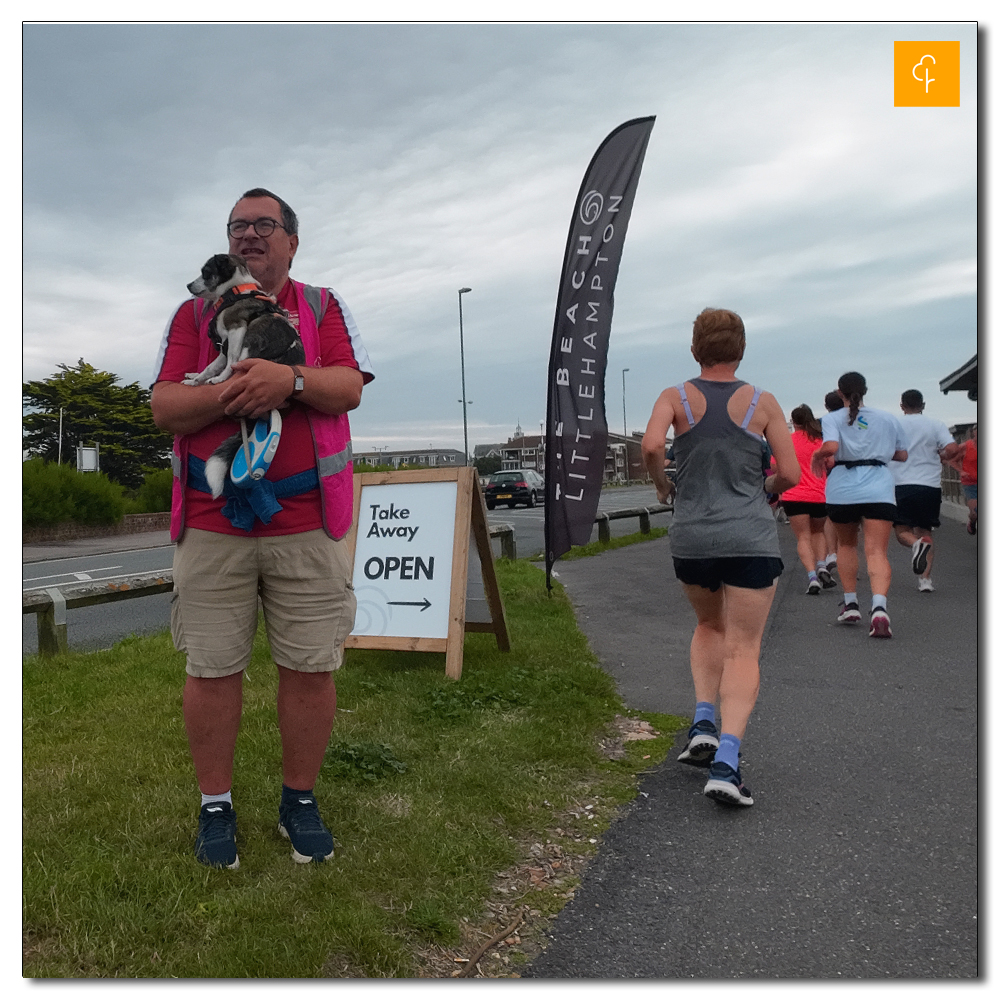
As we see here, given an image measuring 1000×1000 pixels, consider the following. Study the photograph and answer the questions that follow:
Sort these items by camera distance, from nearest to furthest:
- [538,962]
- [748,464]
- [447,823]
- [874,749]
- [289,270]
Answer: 1. [538,962]
2. [289,270]
3. [447,823]
4. [748,464]
5. [874,749]

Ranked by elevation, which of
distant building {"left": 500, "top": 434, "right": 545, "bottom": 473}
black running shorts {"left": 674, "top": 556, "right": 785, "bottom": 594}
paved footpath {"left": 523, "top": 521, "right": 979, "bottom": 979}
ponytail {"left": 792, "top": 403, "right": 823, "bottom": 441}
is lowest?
paved footpath {"left": 523, "top": 521, "right": 979, "bottom": 979}

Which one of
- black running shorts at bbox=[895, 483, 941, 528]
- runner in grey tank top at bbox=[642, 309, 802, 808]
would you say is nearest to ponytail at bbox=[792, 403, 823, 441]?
black running shorts at bbox=[895, 483, 941, 528]

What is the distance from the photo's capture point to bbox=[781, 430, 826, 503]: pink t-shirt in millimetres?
8109

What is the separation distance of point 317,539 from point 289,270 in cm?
81

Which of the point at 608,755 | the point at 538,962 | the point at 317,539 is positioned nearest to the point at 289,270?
the point at 317,539

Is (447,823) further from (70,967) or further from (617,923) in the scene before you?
(70,967)

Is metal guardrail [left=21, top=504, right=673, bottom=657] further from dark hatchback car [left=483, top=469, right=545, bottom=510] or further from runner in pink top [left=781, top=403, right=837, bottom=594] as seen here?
dark hatchback car [left=483, top=469, right=545, bottom=510]

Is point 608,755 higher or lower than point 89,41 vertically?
lower

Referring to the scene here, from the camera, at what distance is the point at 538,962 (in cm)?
231

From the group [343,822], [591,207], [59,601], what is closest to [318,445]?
[343,822]

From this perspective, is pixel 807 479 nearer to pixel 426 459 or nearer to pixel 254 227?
pixel 426 459

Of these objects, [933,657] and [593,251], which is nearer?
[933,657]

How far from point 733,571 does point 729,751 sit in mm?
668

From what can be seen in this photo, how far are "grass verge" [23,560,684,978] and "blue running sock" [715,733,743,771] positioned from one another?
0.38 metres
